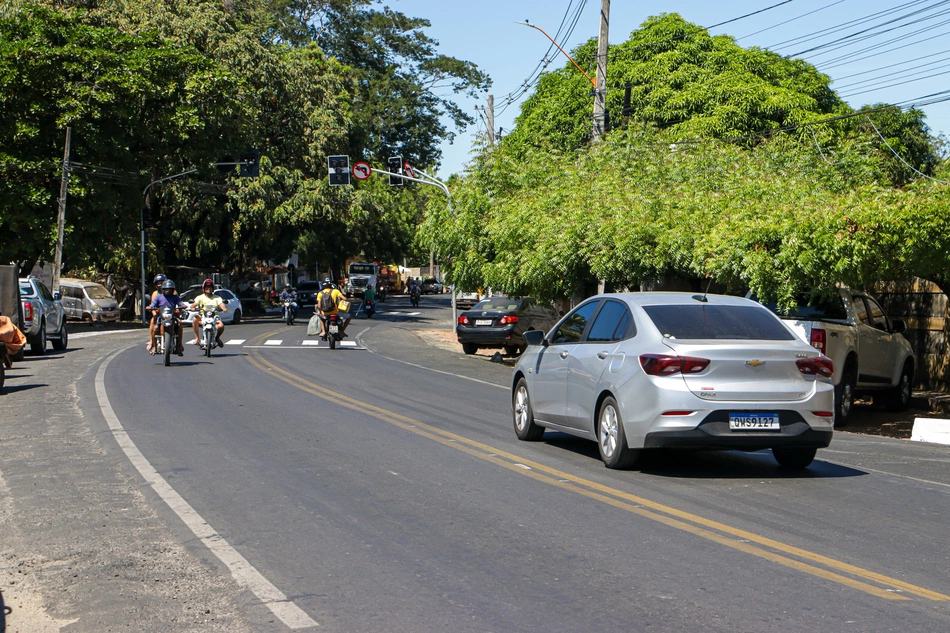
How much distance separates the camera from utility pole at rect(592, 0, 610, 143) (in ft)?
84.1

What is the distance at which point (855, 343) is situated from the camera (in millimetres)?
16609

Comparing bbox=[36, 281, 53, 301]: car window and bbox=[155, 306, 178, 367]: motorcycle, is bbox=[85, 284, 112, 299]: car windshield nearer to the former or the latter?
bbox=[36, 281, 53, 301]: car window

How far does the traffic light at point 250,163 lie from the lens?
48122 millimetres

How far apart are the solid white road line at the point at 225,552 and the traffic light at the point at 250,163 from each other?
1485 inches

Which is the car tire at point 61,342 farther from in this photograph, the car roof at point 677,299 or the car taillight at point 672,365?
the car taillight at point 672,365

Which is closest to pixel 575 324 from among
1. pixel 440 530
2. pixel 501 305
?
pixel 440 530

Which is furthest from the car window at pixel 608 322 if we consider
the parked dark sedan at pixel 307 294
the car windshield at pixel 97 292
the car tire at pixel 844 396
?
the parked dark sedan at pixel 307 294

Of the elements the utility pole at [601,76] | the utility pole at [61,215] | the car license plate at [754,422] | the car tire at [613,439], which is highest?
Answer: the utility pole at [601,76]

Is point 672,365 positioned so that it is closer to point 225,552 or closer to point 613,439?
point 613,439

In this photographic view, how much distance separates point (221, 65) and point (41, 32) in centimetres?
1097

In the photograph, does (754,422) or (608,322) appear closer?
(754,422)

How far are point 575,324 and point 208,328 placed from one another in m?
15.7

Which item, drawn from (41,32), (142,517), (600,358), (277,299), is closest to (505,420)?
(600,358)

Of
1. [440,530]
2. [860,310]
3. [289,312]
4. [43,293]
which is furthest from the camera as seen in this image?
[289,312]
